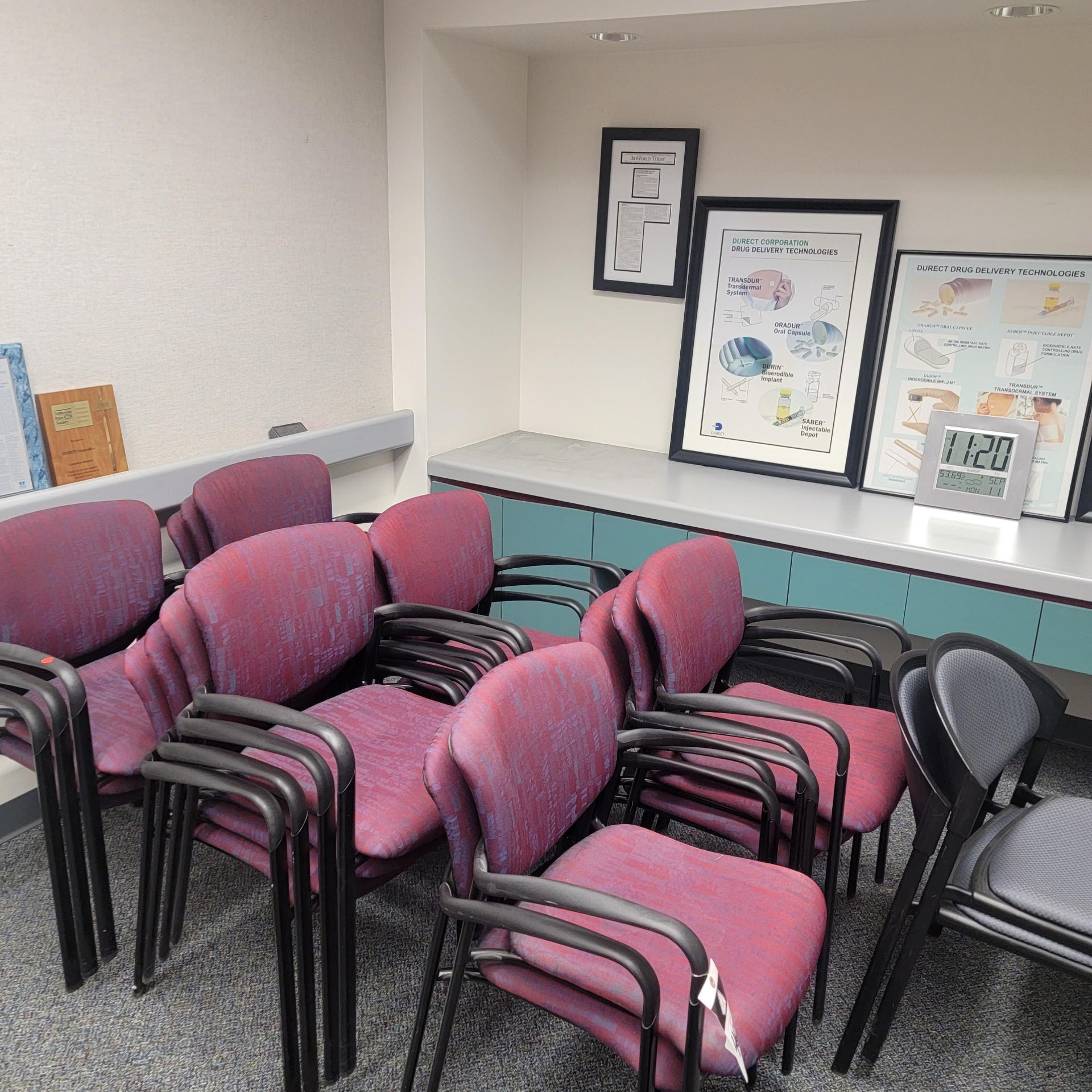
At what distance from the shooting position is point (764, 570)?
2.89 metres

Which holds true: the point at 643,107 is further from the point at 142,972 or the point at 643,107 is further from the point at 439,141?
the point at 142,972

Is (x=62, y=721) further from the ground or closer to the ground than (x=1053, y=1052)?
further from the ground

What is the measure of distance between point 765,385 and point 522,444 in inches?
38.5

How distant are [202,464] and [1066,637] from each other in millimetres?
2460

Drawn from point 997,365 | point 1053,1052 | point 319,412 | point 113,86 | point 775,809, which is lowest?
point 1053,1052

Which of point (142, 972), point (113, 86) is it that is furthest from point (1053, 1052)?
point (113, 86)

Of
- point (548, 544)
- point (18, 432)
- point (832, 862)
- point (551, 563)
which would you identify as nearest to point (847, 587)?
point (551, 563)

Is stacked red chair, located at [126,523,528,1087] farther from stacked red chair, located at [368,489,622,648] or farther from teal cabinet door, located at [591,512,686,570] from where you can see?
teal cabinet door, located at [591,512,686,570]

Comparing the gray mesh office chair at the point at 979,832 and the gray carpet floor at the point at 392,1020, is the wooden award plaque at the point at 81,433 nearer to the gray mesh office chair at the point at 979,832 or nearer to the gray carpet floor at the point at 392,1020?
the gray carpet floor at the point at 392,1020

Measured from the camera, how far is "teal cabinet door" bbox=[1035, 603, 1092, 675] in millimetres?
2482

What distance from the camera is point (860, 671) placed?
3279 mm

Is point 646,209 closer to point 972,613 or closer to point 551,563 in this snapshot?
point 551,563

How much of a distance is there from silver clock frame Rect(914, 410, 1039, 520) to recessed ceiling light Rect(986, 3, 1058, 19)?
112 centimetres

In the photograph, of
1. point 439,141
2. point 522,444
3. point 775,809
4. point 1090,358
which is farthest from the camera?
point 522,444
